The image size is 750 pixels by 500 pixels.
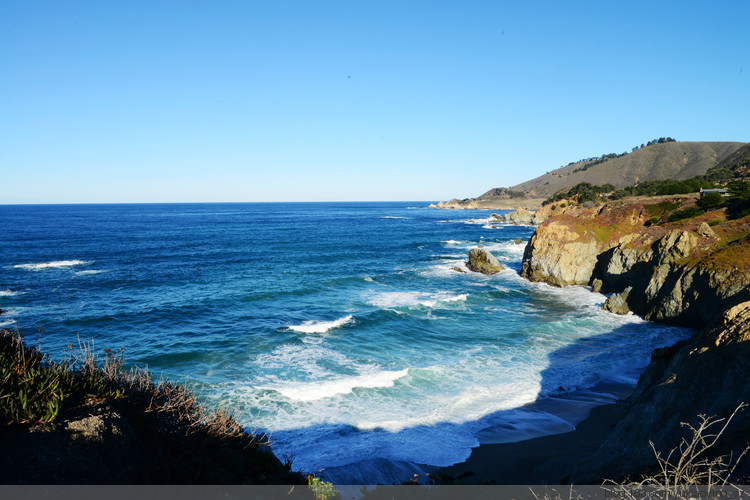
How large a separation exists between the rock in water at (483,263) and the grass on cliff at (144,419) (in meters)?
38.7

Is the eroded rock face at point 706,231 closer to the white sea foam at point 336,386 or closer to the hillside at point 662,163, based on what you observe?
the white sea foam at point 336,386

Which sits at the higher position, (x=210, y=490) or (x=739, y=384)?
(x=739, y=384)

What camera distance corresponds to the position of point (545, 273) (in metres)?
40.1

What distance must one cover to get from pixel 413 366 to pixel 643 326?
16.6m

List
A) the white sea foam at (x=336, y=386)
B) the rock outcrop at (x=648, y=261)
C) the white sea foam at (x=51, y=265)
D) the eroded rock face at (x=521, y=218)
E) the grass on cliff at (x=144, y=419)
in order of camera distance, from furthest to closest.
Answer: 1. the eroded rock face at (x=521, y=218)
2. the white sea foam at (x=51, y=265)
3. the rock outcrop at (x=648, y=261)
4. the white sea foam at (x=336, y=386)
5. the grass on cliff at (x=144, y=419)

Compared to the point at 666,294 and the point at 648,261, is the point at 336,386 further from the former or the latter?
the point at 648,261

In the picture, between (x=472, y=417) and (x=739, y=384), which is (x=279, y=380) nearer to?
(x=472, y=417)

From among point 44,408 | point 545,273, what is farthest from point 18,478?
point 545,273

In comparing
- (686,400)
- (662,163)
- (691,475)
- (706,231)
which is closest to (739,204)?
(706,231)

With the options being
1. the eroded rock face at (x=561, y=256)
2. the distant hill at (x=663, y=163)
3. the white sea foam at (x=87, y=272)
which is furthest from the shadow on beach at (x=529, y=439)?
the distant hill at (x=663, y=163)

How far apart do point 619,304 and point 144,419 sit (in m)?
31.6

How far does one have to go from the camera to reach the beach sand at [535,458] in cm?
1177

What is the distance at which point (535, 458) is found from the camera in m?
12.9

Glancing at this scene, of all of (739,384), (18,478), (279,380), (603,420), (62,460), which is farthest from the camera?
(279,380)
